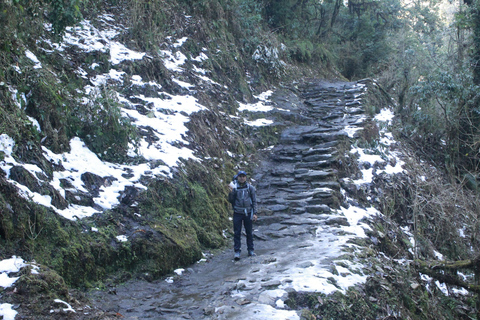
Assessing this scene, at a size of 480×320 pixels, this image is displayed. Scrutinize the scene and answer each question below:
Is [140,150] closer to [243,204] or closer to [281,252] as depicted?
[243,204]

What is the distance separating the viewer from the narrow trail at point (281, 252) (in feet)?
14.8

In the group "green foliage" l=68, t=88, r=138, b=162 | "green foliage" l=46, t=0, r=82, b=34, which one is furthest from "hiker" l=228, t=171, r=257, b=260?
"green foliage" l=46, t=0, r=82, b=34

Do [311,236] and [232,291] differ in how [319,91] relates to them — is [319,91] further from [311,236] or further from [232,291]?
[232,291]

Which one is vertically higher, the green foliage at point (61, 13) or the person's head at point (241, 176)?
the green foliage at point (61, 13)

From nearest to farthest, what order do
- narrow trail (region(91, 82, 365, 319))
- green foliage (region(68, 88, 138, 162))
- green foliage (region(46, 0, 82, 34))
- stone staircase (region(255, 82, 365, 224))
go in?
narrow trail (region(91, 82, 365, 319))
green foliage (region(68, 88, 138, 162))
green foliage (region(46, 0, 82, 34))
stone staircase (region(255, 82, 365, 224))

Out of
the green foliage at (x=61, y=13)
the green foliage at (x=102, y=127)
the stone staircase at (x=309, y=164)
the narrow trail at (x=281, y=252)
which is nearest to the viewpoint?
the narrow trail at (x=281, y=252)

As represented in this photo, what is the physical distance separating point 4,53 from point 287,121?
919 cm

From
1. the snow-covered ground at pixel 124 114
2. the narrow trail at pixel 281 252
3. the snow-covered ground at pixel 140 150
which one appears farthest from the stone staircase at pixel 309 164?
the snow-covered ground at pixel 124 114

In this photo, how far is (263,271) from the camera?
565 centimetres

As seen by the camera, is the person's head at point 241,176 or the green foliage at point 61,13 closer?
the person's head at point 241,176

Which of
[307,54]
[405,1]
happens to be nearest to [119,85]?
[307,54]

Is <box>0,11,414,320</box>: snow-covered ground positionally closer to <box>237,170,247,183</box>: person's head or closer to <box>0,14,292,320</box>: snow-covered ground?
<box>0,14,292,320</box>: snow-covered ground

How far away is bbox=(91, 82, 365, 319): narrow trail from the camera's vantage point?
451 cm

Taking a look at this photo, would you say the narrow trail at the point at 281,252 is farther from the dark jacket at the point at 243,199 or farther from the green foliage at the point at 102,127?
the green foliage at the point at 102,127
